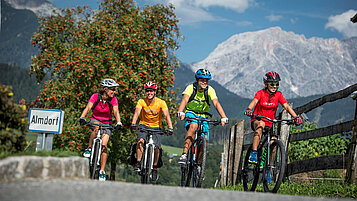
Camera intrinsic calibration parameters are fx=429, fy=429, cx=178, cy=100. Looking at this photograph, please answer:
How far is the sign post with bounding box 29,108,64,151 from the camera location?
7.25m

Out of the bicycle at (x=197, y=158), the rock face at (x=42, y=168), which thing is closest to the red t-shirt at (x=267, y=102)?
the bicycle at (x=197, y=158)

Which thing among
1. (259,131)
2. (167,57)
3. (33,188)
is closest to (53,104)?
(167,57)

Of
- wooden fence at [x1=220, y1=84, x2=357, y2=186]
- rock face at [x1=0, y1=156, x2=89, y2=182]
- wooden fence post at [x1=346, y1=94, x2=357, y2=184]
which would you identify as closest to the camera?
rock face at [x1=0, y1=156, x2=89, y2=182]

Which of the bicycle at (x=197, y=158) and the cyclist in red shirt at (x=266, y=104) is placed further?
the bicycle at (x=197, y=158)

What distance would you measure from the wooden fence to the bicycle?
1767mm

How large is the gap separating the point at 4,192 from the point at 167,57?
55.7 ft

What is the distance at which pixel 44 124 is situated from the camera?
7.29 meters

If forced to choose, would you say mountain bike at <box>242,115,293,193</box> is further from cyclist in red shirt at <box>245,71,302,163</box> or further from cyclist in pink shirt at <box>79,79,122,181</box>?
cyclist in pink shirt at <box>79,79,122,181</box>

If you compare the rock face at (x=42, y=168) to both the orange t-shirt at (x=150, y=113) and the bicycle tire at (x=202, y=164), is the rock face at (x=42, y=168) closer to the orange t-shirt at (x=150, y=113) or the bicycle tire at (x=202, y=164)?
the bicycle tire at (x=202, y=164)

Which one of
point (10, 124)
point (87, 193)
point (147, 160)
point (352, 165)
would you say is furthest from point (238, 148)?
point (87, 193)

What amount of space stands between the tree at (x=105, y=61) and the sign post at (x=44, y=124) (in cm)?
1022

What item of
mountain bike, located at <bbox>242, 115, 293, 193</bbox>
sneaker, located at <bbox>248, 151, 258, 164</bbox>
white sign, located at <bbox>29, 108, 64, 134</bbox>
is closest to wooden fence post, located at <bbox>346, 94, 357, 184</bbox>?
mountain bike, located at <bbox>242, 115, 293, 193</bbox>

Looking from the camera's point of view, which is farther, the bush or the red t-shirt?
the red t-shirt

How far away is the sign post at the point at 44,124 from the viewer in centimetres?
725
